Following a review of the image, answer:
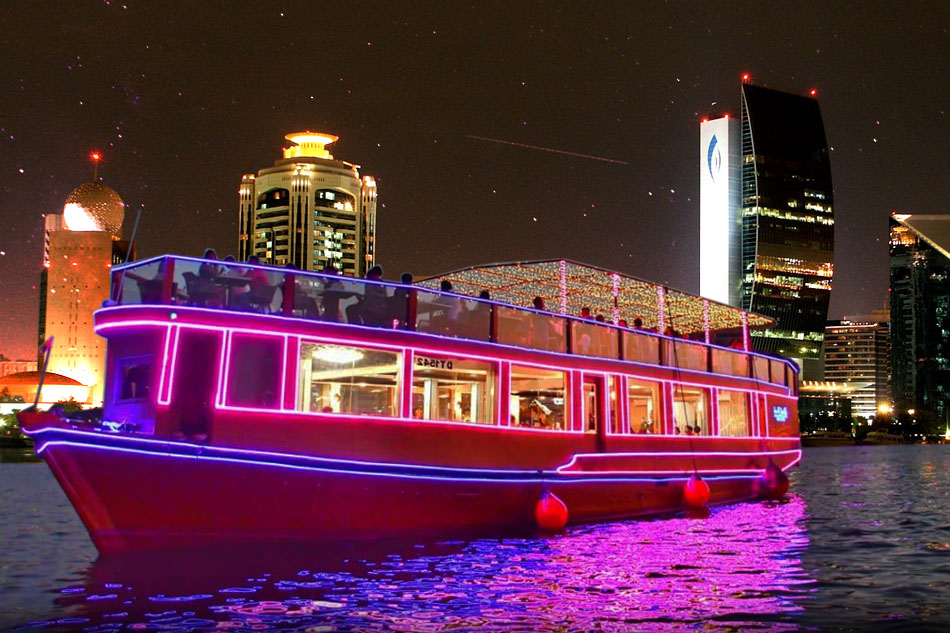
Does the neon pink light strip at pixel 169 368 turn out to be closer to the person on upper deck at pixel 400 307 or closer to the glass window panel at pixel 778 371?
the person on upper deck at pixel 400 307

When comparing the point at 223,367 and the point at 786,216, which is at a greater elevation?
the point at 786,216

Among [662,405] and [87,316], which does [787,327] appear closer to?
[87,316]

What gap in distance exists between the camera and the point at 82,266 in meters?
146

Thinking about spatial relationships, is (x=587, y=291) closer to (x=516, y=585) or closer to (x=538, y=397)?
(x=538, y=397)

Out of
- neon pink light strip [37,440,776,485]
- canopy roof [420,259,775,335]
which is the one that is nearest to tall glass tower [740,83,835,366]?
canopy roof [420,259,775,335]

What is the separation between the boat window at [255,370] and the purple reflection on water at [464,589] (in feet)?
7.87

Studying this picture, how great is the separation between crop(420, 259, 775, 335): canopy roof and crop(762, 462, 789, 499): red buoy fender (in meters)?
4.18

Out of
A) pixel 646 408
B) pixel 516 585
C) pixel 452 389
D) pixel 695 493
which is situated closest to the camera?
pixel 516 585

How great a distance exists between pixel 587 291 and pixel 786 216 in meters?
168

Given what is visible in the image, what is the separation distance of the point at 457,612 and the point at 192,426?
17.7 feet

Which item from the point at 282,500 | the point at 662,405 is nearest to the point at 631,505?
the point at 662,405

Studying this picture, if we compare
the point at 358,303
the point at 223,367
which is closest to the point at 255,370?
the point at 223,367

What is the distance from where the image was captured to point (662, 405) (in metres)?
24.7

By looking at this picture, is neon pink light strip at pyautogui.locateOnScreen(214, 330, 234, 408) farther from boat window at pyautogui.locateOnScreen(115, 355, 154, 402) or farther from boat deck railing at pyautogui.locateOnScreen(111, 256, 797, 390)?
boat window at pyautogui.locateOnScreen(115, 355, 154, 402)
